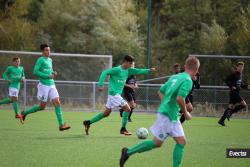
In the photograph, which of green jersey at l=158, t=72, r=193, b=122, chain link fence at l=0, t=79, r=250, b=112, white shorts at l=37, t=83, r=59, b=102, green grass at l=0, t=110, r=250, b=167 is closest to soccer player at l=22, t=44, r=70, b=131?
white shorts at l=37, t=83, r=59, b=102

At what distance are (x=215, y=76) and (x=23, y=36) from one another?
1706cm

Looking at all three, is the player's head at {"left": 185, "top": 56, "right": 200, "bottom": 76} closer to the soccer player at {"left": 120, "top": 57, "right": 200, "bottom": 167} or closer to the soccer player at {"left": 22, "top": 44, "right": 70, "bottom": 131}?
the soccer player at {"left": 120, "top": 57, "right": 200, "bottom": 167}

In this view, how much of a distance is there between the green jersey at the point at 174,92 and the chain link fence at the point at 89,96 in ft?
56.7

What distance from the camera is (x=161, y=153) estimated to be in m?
13.1

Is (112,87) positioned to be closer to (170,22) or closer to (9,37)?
(9,37)

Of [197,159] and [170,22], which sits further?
[170,22]

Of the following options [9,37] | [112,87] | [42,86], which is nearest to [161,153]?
[112,87]

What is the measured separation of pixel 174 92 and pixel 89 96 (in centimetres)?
1824

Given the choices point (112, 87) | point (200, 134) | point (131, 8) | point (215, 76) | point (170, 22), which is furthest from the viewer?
point (170, 22)

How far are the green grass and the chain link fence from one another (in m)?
7.37

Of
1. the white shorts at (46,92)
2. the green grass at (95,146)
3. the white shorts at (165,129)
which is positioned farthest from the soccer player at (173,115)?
the white shorts at (46,92)

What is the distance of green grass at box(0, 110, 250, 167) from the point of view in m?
11.5

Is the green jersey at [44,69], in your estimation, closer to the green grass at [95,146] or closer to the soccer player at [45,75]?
the soccer player at [45,75]

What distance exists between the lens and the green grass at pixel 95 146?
11.5 m
